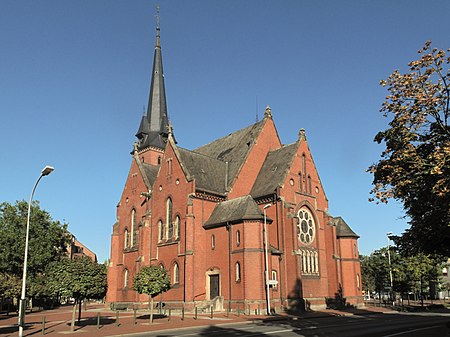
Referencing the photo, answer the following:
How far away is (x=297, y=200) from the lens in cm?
4366

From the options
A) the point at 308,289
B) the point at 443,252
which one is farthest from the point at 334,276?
the point at 443,252

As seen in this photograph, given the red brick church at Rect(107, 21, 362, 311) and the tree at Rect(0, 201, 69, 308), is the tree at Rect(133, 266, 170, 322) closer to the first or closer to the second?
the red brick church at Rect(107, 21, 362, 311)

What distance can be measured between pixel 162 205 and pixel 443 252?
1173 inches

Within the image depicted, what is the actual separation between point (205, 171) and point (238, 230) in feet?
30.2

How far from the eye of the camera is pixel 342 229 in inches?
1895

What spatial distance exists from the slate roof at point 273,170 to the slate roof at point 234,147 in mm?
2676

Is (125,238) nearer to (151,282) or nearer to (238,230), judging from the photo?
(238,230)

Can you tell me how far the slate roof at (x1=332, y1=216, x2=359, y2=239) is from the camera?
156 feet

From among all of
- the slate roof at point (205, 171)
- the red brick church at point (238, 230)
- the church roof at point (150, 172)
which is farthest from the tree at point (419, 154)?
the church roof at point (150, 172)

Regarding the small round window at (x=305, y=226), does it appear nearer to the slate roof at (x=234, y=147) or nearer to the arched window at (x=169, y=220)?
the slate roof at (x=234, y=147)

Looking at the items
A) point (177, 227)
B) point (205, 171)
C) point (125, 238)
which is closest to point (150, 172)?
point (125, 238)

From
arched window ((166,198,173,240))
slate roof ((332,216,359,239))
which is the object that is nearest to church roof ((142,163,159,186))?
arched window ((166,198,173,240))

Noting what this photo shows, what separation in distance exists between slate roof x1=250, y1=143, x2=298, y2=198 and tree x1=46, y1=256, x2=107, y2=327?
64.2 ft

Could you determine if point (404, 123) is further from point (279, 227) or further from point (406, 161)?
point (279, 227)
